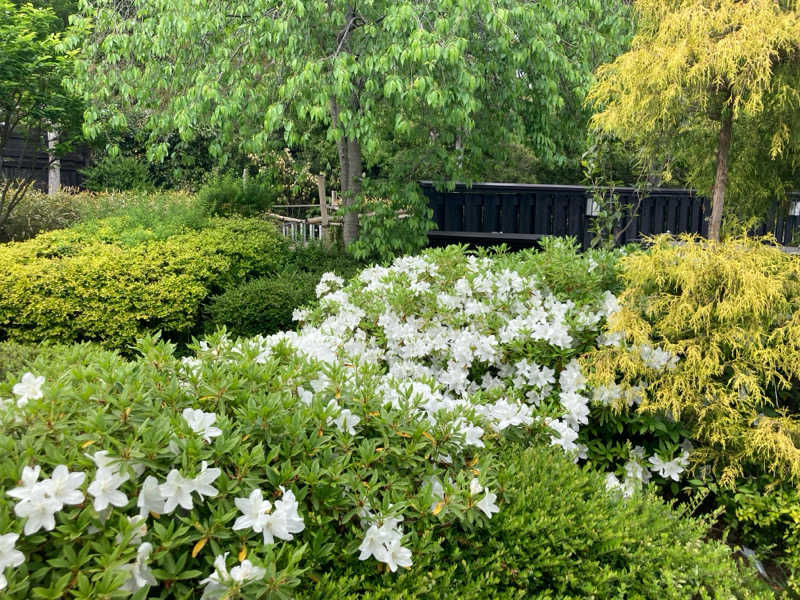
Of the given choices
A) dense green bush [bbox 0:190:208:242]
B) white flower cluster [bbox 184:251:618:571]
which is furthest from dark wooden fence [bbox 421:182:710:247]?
white flower cluster [bbox 184:251:618:571]

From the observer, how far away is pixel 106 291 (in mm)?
5559

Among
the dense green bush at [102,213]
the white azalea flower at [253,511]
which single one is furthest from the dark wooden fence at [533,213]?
the white azalea flower at [253,511]

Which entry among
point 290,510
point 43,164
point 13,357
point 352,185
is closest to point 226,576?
point 290,510

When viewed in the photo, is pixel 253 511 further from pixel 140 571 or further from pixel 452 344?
pixel 452 344

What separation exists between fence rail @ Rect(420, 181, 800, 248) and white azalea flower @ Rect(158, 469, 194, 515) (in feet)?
21.3

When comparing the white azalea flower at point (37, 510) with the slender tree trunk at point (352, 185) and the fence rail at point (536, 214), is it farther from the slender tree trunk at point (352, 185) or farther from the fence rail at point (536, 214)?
the fence rail at point (536, 214)

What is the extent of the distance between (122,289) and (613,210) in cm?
500

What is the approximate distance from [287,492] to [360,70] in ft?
14.8

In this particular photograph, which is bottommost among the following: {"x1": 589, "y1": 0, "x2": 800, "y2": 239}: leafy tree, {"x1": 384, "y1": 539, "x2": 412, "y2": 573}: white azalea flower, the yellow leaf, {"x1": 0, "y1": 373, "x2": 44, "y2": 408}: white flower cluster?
{"x1": 384, "y1": 539, "x2": 412, "y2": 573}: white azalea flower

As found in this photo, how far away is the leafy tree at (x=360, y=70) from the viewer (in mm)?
5262

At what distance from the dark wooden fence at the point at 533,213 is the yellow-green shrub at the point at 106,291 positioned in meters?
3.12

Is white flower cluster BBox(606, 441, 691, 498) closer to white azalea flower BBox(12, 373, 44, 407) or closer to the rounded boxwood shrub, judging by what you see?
white azalea flower BBox(12, 373, 44, 407)

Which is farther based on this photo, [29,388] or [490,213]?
[490,213]

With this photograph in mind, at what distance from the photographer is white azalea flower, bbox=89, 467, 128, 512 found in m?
1.39
